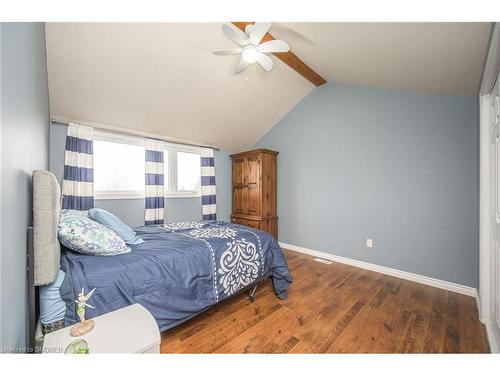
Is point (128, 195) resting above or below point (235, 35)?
below

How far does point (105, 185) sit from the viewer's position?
3.14 m

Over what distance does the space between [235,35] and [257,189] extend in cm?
255

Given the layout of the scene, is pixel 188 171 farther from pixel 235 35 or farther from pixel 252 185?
pixel 235 35

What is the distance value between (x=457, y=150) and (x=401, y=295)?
1.79 metres

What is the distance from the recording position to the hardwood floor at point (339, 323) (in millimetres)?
1526

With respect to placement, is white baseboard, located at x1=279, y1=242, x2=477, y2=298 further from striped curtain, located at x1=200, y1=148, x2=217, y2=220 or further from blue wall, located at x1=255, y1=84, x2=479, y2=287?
striped curtain, located at x1=200, y1=148, x2=217, y2=220

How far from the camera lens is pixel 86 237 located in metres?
1.44

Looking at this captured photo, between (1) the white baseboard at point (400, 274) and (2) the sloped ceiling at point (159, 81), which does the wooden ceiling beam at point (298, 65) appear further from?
(1) the white baseboard at point (400, 274)

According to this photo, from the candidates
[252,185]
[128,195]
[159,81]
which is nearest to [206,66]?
[159,81]

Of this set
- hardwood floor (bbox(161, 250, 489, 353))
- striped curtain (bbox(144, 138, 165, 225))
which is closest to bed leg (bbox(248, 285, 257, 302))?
hardwood floor (bbox(161, 250, 489, 353))

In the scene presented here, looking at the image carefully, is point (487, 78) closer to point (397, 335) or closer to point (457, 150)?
point (457, 150)

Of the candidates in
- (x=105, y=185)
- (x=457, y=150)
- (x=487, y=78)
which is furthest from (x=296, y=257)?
(x=105, y=185)

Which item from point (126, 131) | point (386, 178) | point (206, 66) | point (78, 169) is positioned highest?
point (206, 66)

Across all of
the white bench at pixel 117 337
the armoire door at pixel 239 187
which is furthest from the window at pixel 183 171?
the white bench at pixel 117 337
